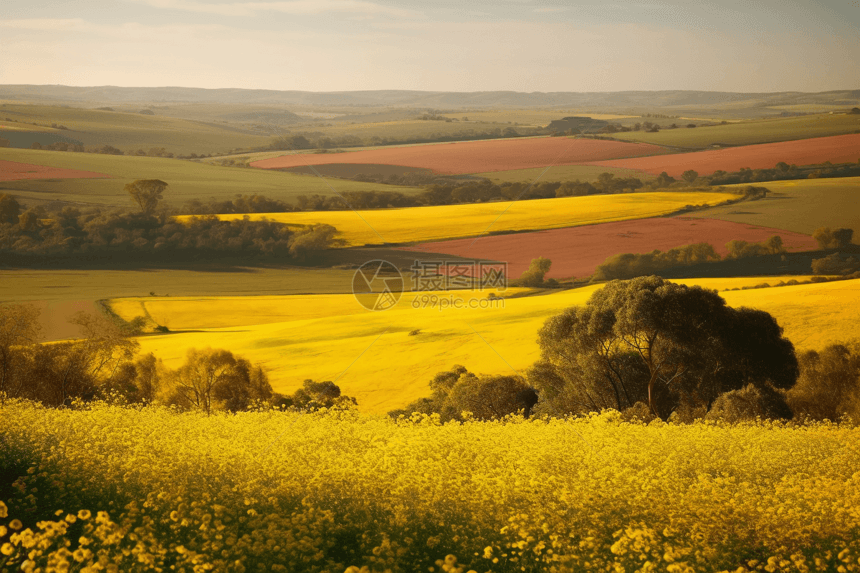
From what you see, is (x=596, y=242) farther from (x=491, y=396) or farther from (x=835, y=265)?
(x=491, y=396)

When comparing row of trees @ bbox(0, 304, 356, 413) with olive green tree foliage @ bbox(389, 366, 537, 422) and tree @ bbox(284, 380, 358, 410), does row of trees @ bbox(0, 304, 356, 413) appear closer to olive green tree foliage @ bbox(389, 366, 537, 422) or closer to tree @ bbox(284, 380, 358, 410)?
tree @ bbox(284, 380, 358, 410)

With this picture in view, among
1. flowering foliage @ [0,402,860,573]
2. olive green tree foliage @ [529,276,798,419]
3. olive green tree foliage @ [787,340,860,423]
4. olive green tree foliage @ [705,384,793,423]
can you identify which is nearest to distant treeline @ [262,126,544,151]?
olive green tree foliage @ [529,276,798,419]

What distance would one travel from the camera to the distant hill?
67.2 m

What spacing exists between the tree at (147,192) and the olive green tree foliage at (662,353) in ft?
52.2

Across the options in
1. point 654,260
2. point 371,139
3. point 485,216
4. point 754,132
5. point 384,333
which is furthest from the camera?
point 371,139

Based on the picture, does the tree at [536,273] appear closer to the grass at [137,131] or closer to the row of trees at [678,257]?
the row of trees at [678,257]

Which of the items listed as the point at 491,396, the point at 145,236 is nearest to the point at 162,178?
the point at 145,236

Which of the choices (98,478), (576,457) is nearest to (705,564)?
(576,457)

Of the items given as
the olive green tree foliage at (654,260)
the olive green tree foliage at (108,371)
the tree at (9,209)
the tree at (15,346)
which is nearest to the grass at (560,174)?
the olive green tree foliage at (654,260)

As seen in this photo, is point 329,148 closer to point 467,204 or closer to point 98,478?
point 467,204

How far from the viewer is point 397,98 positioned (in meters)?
148

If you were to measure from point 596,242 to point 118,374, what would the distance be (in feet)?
61.4

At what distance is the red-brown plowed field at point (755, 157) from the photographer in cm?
2995

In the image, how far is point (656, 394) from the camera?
54.9ft
